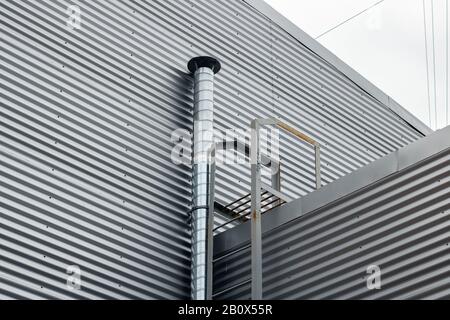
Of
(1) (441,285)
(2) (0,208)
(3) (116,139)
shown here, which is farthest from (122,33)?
(1) (441,285)

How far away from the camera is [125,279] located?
12188 mm

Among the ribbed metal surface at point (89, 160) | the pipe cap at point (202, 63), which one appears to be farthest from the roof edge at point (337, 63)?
the ribbed metal surface at point (89, 160)

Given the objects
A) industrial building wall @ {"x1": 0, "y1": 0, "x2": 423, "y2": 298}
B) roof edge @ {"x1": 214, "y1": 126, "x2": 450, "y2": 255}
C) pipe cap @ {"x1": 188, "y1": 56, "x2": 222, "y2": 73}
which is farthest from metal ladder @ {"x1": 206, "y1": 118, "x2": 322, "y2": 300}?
pipe cap @ {"x1": 188, "y1": 56, "x2": 222, "y2": 73}

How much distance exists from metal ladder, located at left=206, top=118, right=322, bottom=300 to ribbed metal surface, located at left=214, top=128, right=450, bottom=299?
414 millimetres

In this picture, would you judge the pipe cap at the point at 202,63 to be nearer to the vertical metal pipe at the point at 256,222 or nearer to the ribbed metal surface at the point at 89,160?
the ribbed metal surface at the point at 89,160

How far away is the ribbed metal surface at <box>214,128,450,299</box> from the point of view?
10.6 metres

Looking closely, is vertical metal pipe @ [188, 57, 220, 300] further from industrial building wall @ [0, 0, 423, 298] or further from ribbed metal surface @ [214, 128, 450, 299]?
ribbed metal surface @ [214, 128, 450, 299]

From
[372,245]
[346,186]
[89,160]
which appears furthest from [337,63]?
Result: [372,245]

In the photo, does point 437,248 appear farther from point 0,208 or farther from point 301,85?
point 301,85

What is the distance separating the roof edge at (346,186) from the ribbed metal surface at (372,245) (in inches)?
2.8

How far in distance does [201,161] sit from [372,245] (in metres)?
3.39

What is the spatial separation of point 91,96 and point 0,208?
2474 mm

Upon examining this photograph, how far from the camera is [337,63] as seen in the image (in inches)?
729

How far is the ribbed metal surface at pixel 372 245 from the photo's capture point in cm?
1059
